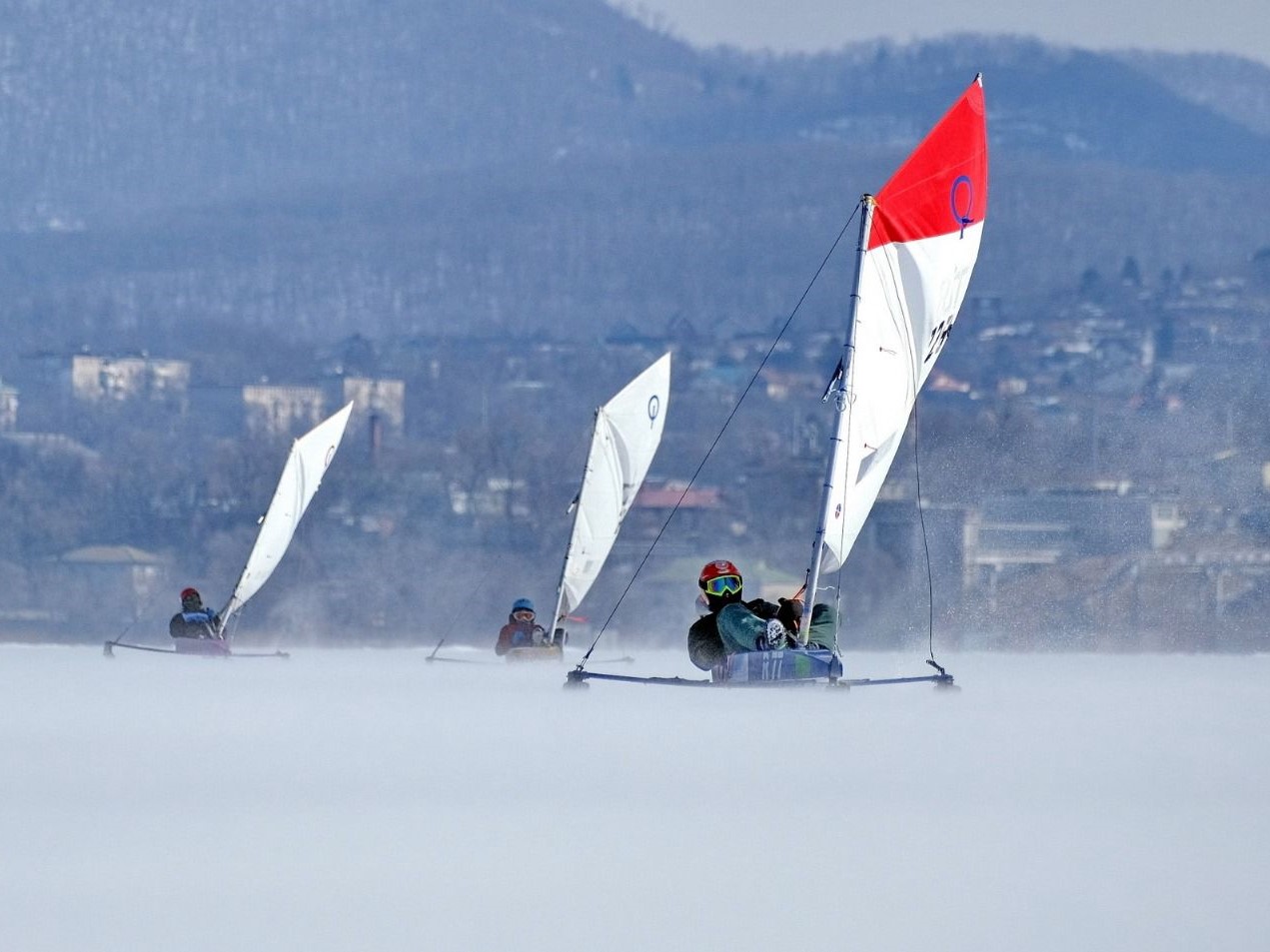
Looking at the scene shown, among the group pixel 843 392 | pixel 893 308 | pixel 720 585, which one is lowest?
pixel 720 585

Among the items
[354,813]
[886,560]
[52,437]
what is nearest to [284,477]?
[354,813]

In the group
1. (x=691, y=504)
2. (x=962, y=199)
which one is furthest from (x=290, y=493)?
(x=691, y=504)

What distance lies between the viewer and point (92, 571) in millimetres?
123688

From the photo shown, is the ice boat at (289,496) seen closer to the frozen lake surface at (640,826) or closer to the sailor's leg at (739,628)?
the sailor's leg at (739,628)

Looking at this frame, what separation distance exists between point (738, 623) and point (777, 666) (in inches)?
22.1

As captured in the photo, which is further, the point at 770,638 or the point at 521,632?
the point at 521,632

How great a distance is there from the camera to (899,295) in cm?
2527

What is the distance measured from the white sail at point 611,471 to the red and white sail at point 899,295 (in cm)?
1490

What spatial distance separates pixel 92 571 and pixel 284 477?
8106 cm

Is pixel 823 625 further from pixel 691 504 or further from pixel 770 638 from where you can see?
pixel 691 504

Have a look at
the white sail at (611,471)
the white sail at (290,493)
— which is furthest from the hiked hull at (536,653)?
the white sail at (290,493)

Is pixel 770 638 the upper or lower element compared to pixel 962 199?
lower

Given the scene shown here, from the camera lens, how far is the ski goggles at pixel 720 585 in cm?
2352

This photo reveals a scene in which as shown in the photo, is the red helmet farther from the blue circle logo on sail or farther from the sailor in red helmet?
the blue circle logo on sail
